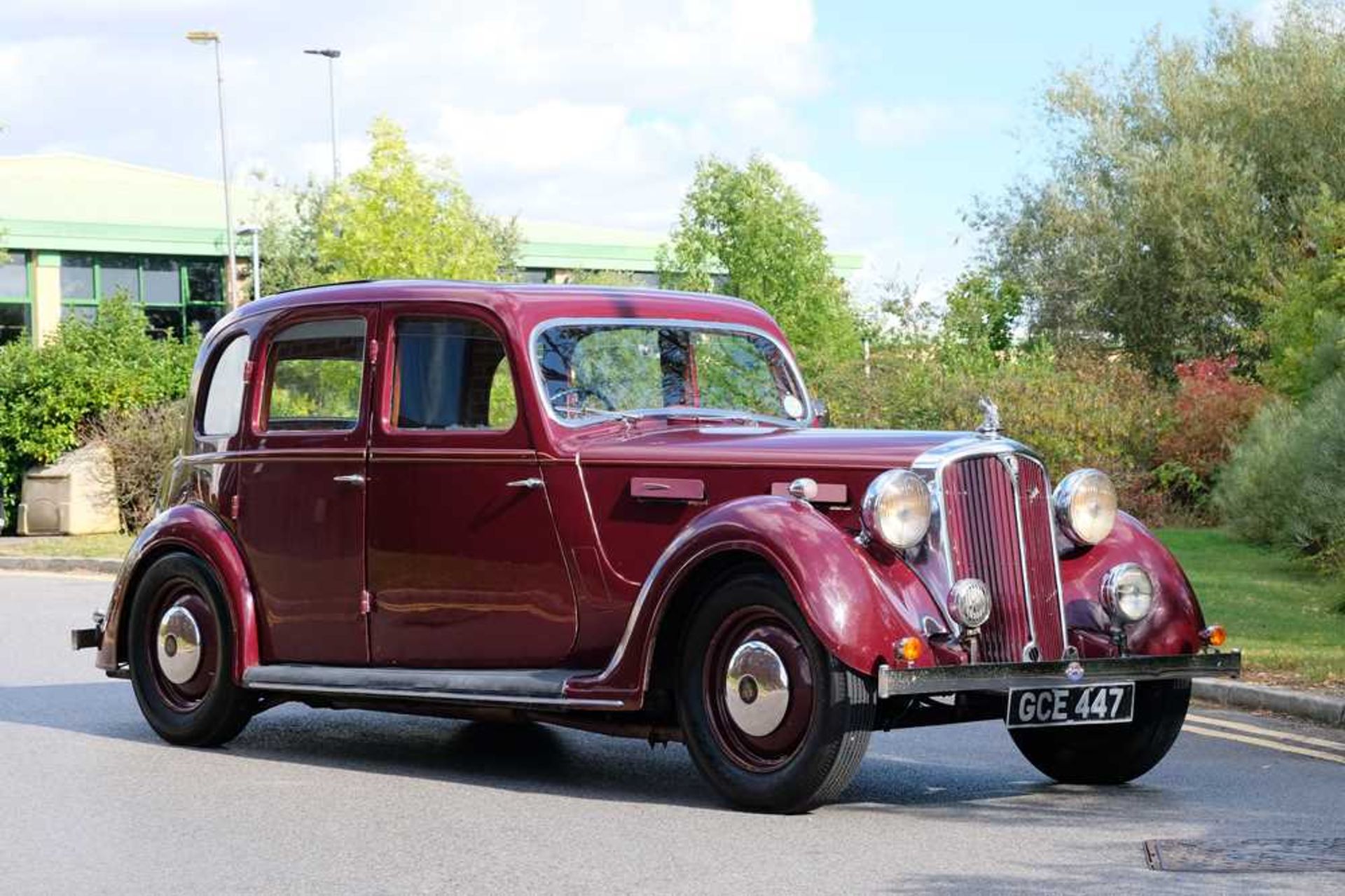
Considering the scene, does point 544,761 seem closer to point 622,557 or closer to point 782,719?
point 622,557

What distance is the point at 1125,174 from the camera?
32.8 meters

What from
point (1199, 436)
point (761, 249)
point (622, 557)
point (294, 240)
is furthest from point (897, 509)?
point (294, 240)

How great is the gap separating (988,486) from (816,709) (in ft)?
3.74

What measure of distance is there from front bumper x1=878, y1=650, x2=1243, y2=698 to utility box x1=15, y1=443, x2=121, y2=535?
20310 millimetres

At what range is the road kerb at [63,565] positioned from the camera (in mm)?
21062

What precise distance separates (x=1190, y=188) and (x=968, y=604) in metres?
25.5

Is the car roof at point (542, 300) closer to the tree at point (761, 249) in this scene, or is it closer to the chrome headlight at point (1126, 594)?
the chrome headlight at point (1126, 594)

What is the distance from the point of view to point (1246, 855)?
6645mm

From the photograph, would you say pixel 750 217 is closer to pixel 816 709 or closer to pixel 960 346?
pixel 960 346

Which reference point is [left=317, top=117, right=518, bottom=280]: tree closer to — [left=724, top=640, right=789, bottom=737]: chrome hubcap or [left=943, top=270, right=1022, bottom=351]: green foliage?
[left=943, top=270, right=1022, bottom=351]: green foliage

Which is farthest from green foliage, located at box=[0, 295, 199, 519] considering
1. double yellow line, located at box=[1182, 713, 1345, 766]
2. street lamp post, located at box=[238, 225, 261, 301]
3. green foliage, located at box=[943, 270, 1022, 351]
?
double yellow line, located at box=[1182, 713, 1345, 766]

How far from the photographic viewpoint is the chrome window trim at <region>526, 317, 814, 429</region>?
8.55 m

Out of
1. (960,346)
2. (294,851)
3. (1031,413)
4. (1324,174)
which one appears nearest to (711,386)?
(294,851)

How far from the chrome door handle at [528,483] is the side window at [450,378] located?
0.90 feet
